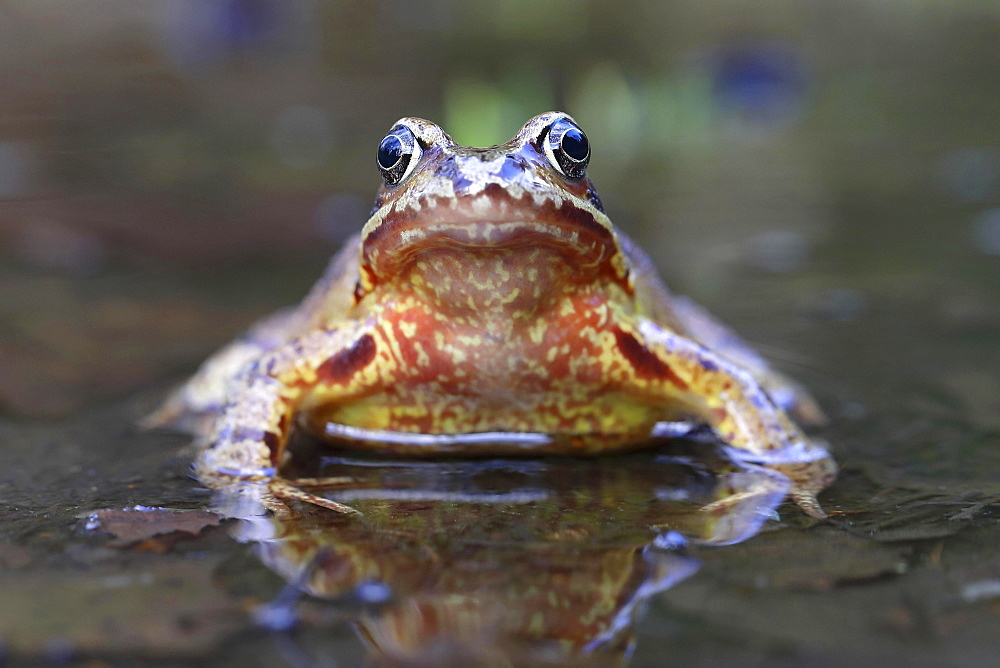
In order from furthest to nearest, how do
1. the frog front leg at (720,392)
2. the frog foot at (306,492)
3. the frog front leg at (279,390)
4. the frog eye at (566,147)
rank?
1. the frog front leg at (720,392)
2. the frog front leg at (279,390)
3. the frog eye at (566,147)
4. the frog foot at (306,492)

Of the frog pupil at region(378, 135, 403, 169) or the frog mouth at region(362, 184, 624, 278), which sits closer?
the frog mouth at region(362, 184, 624, 278)

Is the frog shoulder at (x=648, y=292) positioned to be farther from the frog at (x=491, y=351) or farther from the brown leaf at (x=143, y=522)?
the brown leaf at (x=143, y=522)

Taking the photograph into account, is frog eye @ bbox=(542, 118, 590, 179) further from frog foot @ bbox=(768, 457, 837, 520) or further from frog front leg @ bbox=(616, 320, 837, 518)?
frog foot @ bbox=(768, 457, 837, 520)

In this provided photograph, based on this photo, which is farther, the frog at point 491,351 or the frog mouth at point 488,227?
the frog at point 491,351

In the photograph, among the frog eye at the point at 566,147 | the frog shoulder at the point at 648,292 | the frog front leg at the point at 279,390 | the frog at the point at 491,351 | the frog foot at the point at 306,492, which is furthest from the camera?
the frog shoulder at the point at 648,292

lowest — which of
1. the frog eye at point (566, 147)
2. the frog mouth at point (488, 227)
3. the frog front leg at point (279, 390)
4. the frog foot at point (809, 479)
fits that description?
the frog foot at point (809, 479)

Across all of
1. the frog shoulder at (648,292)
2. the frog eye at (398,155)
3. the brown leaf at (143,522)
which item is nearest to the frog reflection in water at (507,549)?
the brown leaf at (143,522)

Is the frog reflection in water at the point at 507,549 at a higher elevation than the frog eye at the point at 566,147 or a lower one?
lower

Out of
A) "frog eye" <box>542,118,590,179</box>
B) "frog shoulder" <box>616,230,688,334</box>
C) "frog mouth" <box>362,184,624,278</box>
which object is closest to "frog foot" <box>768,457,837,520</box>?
"frog shoulder" <box>616,230,688,334</box>
